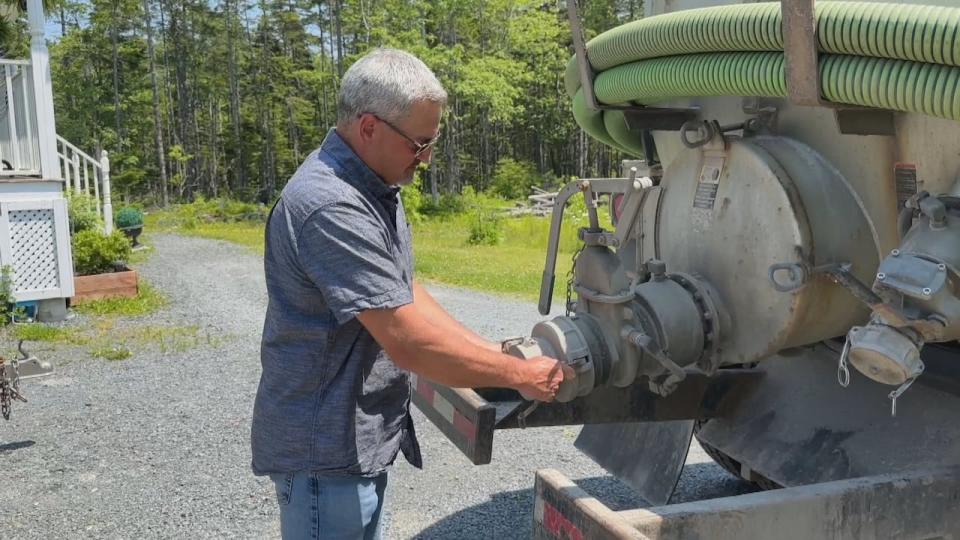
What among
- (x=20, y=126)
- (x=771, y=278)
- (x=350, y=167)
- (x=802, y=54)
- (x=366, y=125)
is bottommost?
(x=771, y=278)

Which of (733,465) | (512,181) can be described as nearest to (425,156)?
(733,465)

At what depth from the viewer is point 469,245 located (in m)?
18.2

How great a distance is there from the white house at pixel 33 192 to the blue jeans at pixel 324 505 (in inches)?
319

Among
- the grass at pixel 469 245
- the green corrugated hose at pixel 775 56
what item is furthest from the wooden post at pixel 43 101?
the green corrugated hose at pixel 775 56

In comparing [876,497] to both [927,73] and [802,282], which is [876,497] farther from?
[927,73]

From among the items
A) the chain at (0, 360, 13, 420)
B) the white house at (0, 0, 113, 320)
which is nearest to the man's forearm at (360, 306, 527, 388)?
the chain at (0, 360, 13, 420)

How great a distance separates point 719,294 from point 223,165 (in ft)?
152

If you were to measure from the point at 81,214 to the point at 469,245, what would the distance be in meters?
8.33

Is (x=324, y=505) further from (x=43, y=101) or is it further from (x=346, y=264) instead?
(x=43, y=101)

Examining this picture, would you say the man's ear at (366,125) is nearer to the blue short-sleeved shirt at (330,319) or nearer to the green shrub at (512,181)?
the blue short-sleeved shirt at (330,319)

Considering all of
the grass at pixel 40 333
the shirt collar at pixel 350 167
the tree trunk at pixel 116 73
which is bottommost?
the grass at pixel 40 333

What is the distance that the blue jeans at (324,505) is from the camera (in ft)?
7.77

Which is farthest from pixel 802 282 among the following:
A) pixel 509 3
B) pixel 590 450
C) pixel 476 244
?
pixel 509 3

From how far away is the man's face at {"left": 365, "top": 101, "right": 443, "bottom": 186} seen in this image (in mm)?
2238
